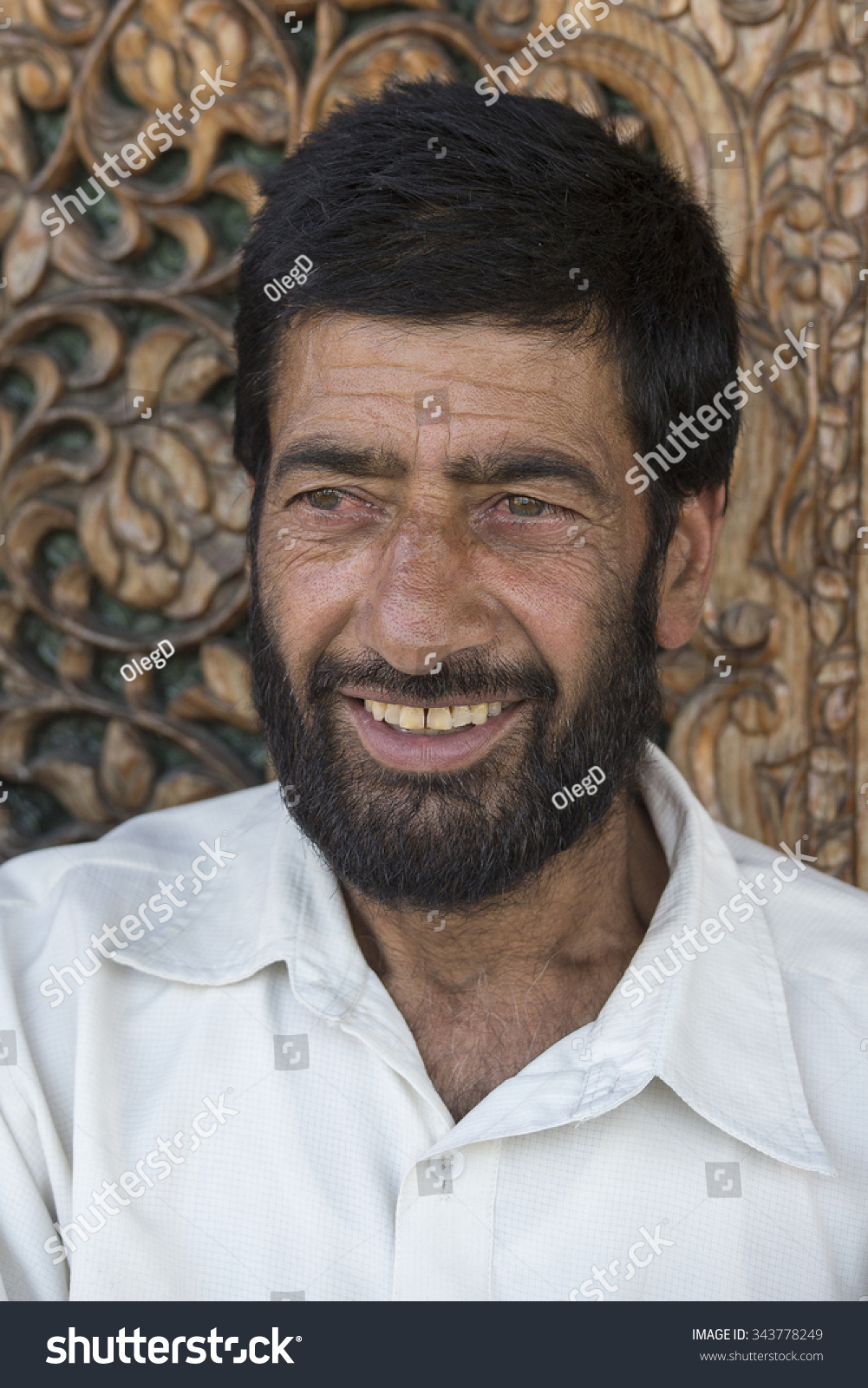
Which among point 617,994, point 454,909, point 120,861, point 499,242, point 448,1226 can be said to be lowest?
point 448,1226

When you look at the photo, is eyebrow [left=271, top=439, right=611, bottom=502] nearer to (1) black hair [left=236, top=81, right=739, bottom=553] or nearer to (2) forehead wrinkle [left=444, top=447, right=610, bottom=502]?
(2) forehead wrinkle [left=444, top=447, right=610, bottom=502]

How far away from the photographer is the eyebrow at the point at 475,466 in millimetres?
1411

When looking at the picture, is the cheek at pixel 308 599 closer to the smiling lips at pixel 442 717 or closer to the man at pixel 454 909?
the man at pixel 454 909

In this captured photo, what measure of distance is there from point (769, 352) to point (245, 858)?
1.07 metres

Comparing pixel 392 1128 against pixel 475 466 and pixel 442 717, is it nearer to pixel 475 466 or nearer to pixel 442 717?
pixel 442 717

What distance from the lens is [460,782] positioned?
1.48 metres

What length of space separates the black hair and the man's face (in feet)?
0.15

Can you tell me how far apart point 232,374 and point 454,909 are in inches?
38.6

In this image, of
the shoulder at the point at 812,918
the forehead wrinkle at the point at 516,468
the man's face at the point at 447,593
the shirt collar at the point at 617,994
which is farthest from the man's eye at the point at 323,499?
the shoulder at the point at 812,918

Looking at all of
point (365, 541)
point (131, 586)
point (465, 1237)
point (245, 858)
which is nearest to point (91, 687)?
point (131, 586)

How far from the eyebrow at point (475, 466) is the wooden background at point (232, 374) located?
519 mm

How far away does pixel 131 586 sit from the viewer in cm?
204

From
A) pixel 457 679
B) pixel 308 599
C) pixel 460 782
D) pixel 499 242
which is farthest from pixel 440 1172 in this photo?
pixel 499 242

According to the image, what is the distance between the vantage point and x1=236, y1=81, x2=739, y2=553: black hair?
142cm
